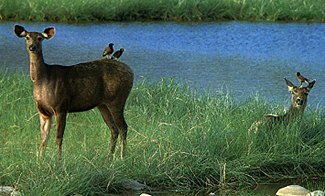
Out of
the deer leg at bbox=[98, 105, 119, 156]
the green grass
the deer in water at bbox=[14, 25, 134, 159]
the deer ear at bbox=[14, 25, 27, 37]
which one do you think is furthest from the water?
the deer ear at bbox=[14, 25, 27, 37]

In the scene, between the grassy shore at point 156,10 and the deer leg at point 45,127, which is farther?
the grassy shore at point 156,10

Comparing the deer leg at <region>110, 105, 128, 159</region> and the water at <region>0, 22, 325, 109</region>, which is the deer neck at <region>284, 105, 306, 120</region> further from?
the water at <region>0, 22, 325, 109</region>

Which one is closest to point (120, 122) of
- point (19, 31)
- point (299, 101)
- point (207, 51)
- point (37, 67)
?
point (37, 67)

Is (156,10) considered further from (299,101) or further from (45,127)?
(45,127)

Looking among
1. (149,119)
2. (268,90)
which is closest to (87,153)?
(149,119)

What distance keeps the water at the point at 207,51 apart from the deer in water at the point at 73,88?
130 inches

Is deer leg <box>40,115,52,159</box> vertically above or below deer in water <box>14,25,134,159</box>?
below

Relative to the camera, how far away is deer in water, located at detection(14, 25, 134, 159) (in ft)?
27.6

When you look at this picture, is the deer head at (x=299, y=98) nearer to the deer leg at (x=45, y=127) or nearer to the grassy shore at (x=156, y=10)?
the deer leg at (x=45, y=127)

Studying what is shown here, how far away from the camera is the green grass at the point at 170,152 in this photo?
7.84 m

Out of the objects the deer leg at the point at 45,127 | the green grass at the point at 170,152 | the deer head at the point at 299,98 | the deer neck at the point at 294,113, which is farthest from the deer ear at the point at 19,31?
the deer head at the point at 299,98

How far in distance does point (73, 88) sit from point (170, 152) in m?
1.03

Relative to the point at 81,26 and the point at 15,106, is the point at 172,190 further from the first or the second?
the point at 81,26

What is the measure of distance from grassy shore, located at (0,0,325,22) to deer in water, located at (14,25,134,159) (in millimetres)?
13118
